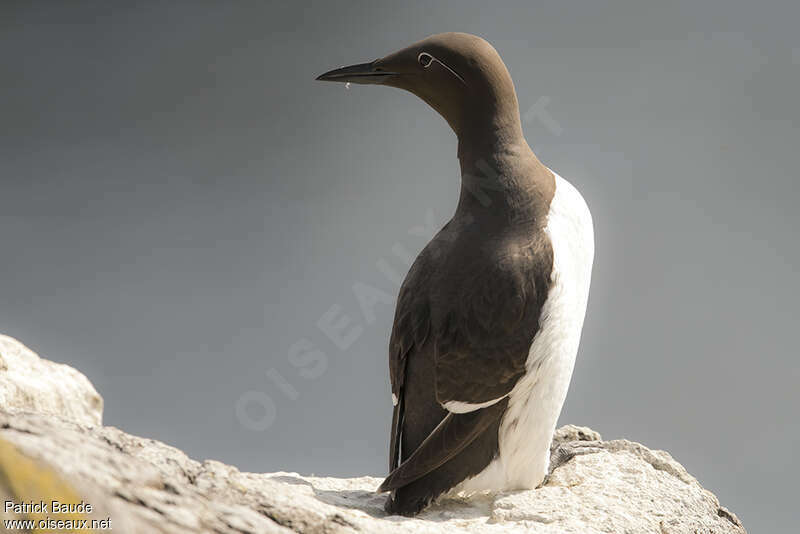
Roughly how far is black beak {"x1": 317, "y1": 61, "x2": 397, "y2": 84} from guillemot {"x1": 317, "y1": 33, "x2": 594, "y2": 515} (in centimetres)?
1

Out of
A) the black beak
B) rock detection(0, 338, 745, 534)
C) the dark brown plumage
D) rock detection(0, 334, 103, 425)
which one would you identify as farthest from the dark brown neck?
rock detection(0, 334, 103, 425)

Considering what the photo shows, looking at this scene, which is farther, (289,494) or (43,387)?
(43,387)

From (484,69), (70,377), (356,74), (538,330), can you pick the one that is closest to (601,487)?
(538,330)

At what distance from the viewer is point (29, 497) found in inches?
74.3

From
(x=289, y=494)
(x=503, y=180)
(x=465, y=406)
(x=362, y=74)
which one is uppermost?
(x=362, y=74)

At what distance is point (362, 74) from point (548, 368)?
1.34 metres

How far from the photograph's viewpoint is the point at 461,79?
321 centimetres

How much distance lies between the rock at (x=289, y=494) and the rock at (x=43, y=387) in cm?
10

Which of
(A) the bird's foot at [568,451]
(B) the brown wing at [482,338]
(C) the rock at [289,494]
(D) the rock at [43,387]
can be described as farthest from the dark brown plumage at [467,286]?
(D) the rock at [43,387]

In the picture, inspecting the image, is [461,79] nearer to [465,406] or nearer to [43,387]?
[465,406]

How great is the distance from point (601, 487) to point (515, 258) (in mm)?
930

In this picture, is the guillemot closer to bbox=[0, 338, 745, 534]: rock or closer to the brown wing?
the brown wing

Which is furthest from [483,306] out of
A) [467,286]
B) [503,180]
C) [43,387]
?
[43,387]

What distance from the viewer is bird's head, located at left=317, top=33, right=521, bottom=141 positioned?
126 inches
